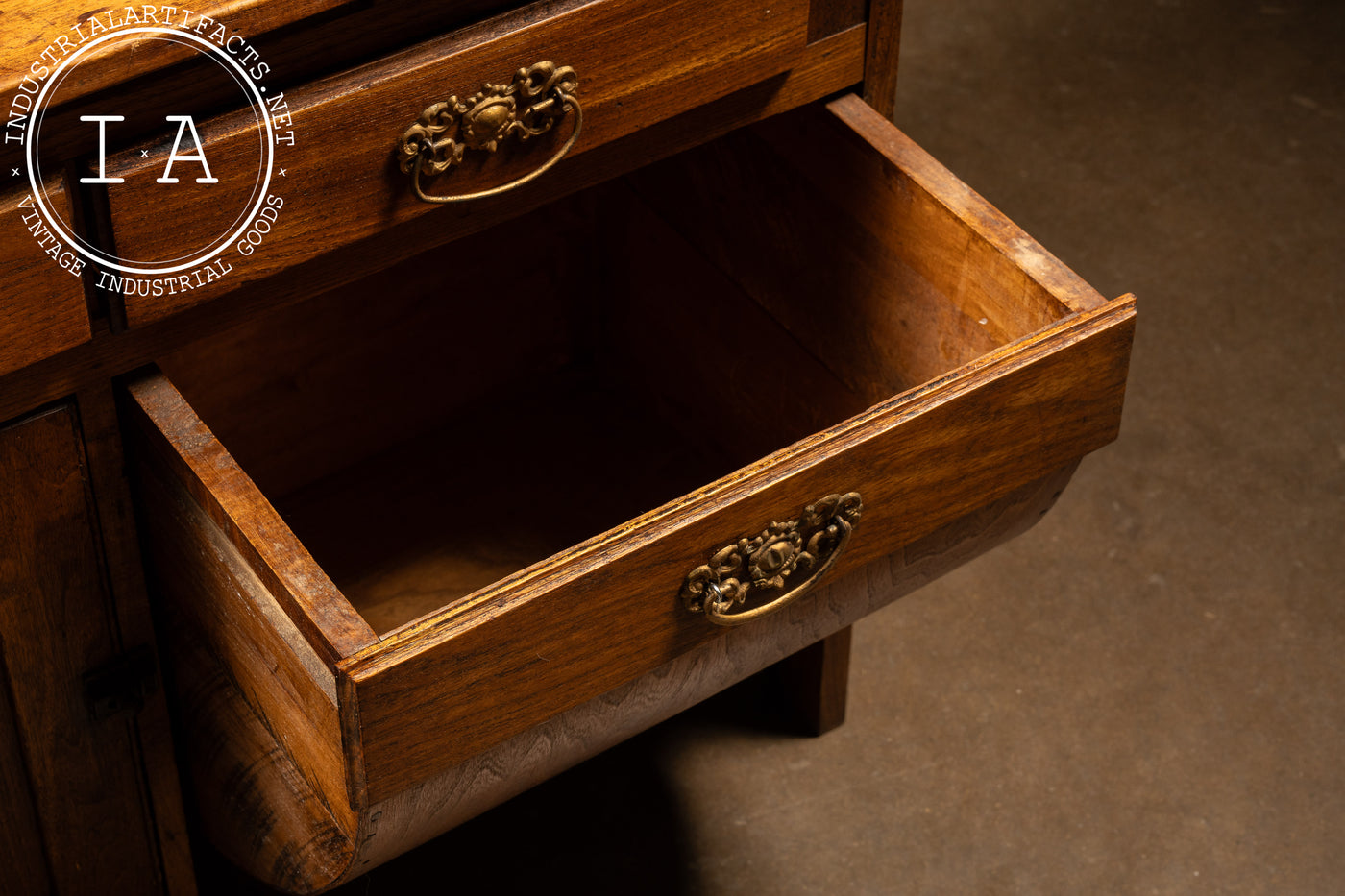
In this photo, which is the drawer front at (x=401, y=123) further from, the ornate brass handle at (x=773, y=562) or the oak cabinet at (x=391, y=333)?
the ornate brass handle at (x=773, y=562)

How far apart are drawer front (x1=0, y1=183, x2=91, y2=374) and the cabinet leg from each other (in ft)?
2.13

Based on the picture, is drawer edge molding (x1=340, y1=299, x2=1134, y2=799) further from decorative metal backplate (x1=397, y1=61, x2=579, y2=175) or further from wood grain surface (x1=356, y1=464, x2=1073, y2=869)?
decorative metal backplate (x1=397, y1=61, x2=579, y2=175)

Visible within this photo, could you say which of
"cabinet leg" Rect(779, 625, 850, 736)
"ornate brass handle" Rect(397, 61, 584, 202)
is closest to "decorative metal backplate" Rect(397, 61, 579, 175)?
"ornate brass handle" Rect(397, 61, 584, 202)

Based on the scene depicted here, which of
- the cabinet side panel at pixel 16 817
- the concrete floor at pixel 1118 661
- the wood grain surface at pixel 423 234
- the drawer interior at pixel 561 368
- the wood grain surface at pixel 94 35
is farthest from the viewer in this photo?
the concrete floor at pixel 1118 661

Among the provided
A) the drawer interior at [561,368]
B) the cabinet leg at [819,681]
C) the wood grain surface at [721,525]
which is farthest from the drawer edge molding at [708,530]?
the cabinet leg at [819,681]

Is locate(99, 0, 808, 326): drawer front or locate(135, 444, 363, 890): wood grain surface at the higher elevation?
locate(99, 0, 808, 326): drawer front

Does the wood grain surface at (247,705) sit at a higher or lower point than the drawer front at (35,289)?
lower

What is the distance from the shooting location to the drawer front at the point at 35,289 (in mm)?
854

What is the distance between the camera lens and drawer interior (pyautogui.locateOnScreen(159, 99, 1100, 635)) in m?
1.27

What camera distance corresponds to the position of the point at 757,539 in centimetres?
95

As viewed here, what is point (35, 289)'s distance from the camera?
88cm

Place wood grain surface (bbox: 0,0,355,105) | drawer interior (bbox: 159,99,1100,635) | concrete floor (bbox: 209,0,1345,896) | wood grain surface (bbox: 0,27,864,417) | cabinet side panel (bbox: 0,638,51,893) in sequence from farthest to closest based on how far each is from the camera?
concrete floor (bbox: 209,0,1345,896) < drawer interior (bbox: 159,99,1100,635) < cabinet side panel (bbox: 0,638,51,893) < wood grain surface (bbox: 0,27,864,417) < wood grain surface (bbox: 0,0,355,105)

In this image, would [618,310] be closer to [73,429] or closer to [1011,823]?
[1011,823]

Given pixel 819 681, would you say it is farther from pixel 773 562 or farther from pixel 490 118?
pixel 490 118
